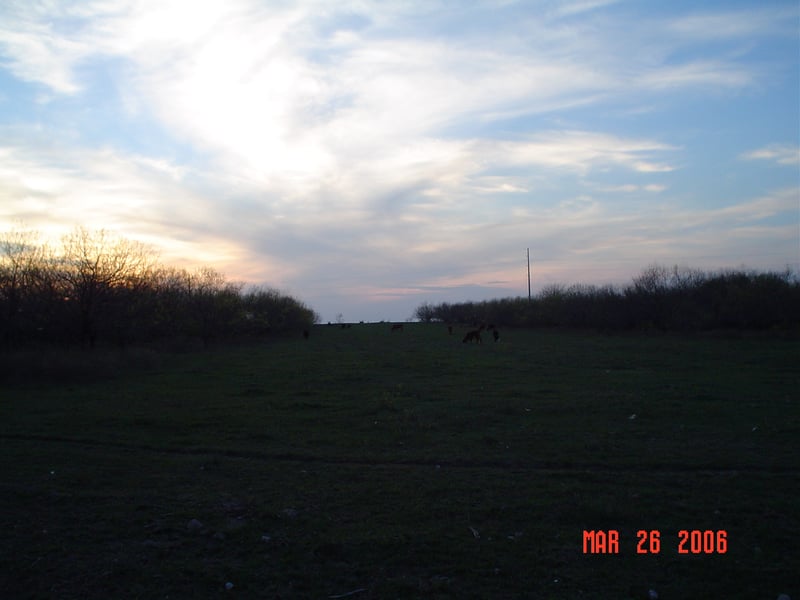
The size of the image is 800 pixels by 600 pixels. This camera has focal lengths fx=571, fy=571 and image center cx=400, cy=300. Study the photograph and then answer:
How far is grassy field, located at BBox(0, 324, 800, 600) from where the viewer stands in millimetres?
5137

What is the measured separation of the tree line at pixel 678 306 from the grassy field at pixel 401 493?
36.1 meters

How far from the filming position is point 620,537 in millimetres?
5926

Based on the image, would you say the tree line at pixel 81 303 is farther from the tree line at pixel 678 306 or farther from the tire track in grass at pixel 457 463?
the tree line at pixel 678 306

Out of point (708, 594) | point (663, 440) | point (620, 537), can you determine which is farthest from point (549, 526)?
point (663, 440)

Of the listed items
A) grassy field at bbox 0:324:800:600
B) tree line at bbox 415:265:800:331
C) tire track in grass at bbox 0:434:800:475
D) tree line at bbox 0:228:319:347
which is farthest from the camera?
tree line at bbox 415:265:800:331

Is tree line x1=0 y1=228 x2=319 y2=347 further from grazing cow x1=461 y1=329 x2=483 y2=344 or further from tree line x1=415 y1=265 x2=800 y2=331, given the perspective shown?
tree line x1=415 y1=265 x2=800 y2=331

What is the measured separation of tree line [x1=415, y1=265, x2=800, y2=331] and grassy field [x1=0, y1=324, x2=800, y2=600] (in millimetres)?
36141

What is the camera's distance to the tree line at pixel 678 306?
4731cm

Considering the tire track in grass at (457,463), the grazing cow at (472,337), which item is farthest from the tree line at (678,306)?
the tire track in grass at (457,463)

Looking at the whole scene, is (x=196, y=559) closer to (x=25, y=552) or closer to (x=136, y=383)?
(x=25, y=552)

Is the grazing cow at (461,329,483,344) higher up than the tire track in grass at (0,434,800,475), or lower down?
higher up

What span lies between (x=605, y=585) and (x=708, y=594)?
2.64ft

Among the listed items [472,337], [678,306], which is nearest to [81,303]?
[472,337]

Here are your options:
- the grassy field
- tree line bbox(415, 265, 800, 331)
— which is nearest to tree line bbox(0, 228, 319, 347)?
the grassy field
